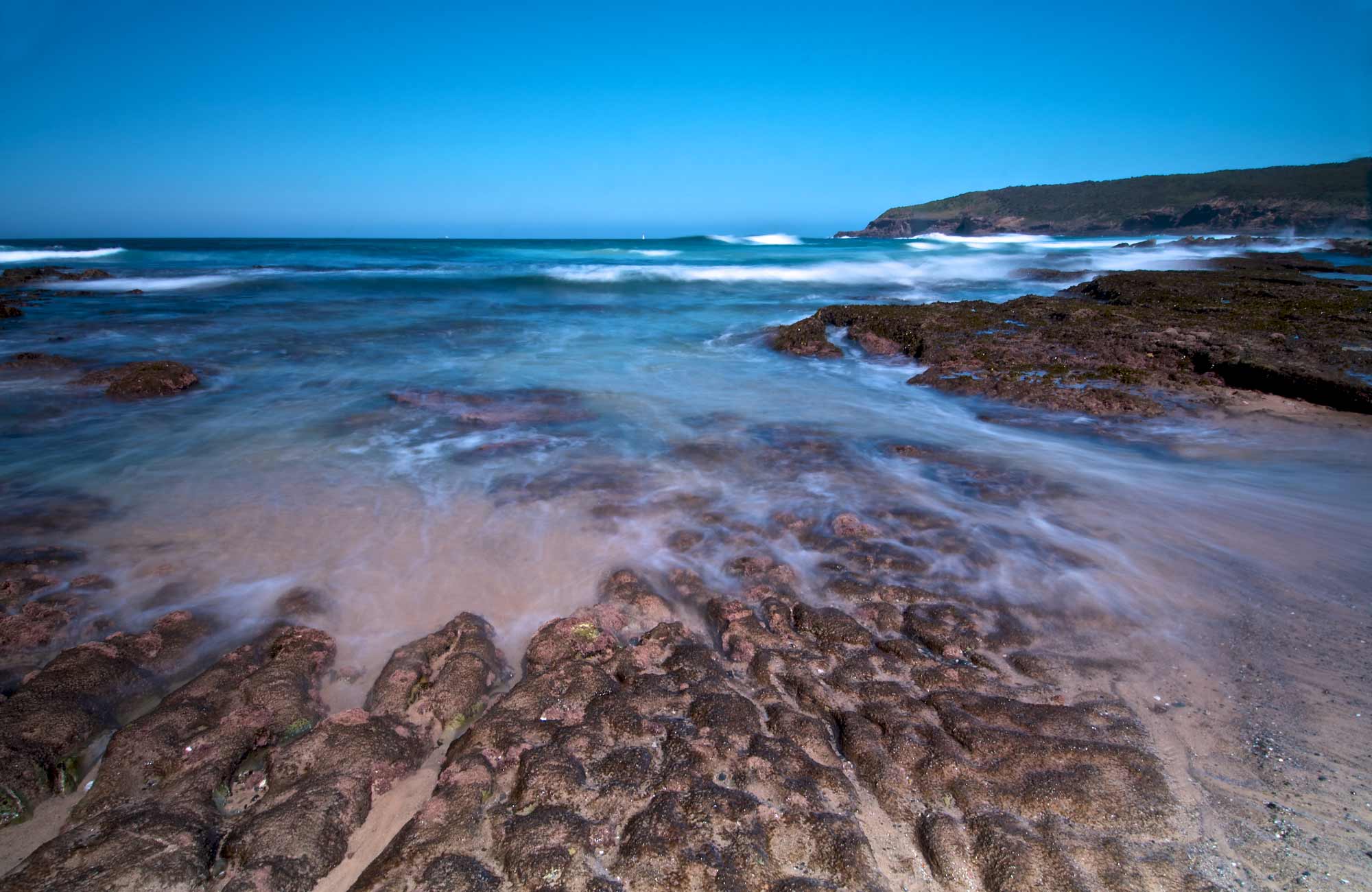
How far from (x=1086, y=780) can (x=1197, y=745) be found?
65cm

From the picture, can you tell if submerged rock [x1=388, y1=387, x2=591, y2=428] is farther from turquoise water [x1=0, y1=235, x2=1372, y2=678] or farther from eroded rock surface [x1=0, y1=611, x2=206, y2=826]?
eroded rock surface [x1=0, y1=611, x2=206, y2=826]

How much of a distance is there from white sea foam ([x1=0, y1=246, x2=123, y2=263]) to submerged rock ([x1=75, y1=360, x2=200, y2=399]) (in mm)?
40271

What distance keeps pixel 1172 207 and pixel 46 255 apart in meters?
107

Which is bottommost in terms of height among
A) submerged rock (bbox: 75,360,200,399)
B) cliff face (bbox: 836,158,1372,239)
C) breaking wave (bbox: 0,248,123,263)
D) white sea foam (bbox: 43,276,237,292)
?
submerged rock (bbox: 75,360,200,399)

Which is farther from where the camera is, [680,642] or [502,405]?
[502,405]

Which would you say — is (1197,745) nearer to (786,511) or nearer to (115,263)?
(786,511)

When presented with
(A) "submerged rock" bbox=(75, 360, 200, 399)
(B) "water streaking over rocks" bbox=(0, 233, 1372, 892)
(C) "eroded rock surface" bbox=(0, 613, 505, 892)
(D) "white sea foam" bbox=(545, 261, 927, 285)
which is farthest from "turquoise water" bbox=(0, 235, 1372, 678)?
(D) "white sea foam" bbox=(545, 261, 927, 285)

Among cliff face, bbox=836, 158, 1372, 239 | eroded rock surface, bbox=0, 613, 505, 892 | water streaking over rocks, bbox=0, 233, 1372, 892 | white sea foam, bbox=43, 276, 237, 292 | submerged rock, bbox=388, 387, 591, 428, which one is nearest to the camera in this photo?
eroded rock surface, bbox=0, 613, 505, 892

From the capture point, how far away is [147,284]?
2373 cm

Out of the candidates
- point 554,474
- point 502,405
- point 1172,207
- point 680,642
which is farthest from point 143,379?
point 1172,207

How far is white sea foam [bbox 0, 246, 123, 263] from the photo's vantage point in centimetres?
3791

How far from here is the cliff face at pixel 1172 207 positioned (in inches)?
2482

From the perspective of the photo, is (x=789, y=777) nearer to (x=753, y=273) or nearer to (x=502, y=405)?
(x=502, y=405)

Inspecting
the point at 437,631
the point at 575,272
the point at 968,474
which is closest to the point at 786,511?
the point at 968,474
